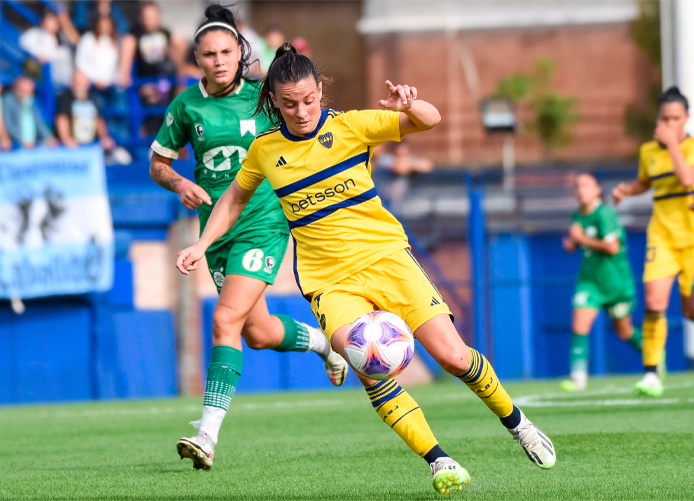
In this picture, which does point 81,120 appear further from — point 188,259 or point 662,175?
point 188,259

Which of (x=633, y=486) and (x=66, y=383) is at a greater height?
(x=633, y=486)

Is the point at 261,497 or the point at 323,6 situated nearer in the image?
the point at 261,497

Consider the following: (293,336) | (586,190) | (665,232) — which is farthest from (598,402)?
(293,336)

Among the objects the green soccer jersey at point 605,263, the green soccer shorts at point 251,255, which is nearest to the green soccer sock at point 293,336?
the green soccer shorts at point 251,255

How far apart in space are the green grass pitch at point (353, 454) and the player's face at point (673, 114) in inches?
85.3

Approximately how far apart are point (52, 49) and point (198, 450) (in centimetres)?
1188

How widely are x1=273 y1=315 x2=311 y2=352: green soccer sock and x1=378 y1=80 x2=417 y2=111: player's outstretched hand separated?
8.50ft

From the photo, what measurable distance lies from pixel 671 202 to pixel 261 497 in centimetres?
520

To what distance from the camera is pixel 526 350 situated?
18469mm

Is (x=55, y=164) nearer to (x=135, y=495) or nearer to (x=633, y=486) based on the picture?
(x=135, y=495)

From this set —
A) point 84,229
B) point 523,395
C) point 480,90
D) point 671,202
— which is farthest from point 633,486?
point 480,90

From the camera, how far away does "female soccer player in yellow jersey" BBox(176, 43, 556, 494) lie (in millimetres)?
4824

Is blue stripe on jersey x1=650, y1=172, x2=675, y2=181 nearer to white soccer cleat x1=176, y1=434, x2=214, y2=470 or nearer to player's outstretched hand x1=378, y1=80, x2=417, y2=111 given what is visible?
player's outstretched hand x1=378, y1=80, x2=417, y2=111

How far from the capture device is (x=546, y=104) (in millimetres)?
29984
